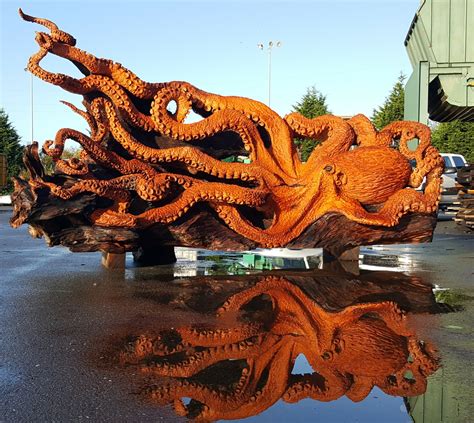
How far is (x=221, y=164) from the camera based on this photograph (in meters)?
6.69

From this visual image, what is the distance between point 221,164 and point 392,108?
31.2 meters

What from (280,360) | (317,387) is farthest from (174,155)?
(317,387)

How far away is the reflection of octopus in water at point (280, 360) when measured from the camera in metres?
3.10

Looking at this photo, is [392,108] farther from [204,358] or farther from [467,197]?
[204,358]

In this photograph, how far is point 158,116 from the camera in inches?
263

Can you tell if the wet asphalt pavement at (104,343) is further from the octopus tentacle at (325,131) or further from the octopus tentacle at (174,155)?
the octopus tentacle at (325,131)

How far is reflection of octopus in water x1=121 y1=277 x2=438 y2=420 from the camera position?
3100 mm

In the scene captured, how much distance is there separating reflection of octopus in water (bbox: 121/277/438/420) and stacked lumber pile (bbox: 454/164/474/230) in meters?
10.1

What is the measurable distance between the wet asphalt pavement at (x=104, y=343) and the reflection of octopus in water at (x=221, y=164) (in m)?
0.97

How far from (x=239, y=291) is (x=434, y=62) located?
9.84 metres

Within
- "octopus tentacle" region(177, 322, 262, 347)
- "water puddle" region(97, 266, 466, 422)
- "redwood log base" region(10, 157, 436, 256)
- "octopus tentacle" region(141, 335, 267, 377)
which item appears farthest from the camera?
"redwood log base" region(10, 157, 436, 256)

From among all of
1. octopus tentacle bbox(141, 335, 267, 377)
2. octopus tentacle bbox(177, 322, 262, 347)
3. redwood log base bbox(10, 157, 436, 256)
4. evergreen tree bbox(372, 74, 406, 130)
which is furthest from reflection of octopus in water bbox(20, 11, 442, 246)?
evergreen tree bbox(372, 74, 406, 130)

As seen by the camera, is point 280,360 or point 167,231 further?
point 167,231

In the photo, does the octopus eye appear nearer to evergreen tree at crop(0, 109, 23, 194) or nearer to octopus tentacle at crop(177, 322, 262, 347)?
octopus tentacle at crop(177, 322, 262, 347)
